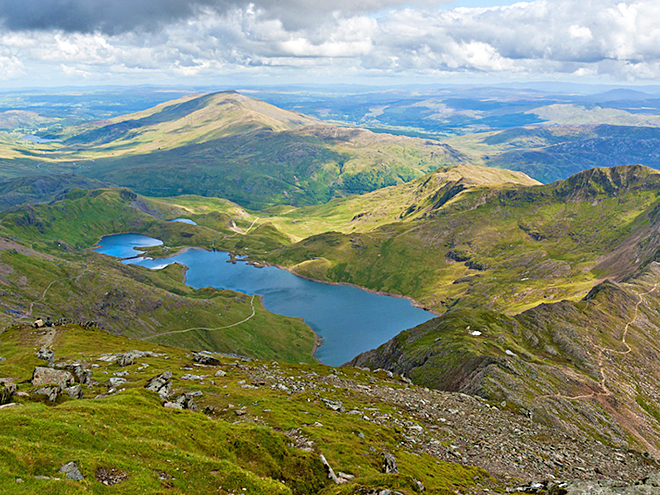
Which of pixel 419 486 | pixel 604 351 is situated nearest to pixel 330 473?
pixel 419 486

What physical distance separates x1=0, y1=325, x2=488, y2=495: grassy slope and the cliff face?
53751 mm

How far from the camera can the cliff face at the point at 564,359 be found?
9594 cm

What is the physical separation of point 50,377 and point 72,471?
99.2 ft

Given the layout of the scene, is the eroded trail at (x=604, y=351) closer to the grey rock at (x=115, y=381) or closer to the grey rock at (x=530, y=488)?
the grey rock at (x=530, y=488)

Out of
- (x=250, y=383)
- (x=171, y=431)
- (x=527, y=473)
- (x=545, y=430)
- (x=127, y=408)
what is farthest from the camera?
(x=545, y=430)

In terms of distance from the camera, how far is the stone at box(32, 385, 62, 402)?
44562 millimetres

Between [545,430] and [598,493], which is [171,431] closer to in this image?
[598,493]

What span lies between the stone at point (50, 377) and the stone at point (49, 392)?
3.17 m

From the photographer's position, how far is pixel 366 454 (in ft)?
159

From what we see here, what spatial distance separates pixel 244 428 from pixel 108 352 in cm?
6159

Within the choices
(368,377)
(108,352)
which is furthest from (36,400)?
(368,377)

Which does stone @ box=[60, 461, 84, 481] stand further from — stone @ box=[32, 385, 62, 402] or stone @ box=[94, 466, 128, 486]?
stone @ box=[32, 385, 62, 402]

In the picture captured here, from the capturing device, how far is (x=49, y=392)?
4509 cm

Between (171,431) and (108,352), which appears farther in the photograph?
(108,352)
